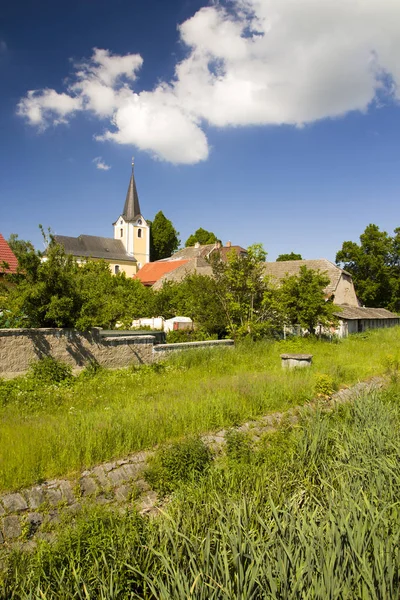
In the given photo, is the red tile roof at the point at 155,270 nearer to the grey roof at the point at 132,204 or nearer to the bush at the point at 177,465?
the grey roof at the point at 132,204

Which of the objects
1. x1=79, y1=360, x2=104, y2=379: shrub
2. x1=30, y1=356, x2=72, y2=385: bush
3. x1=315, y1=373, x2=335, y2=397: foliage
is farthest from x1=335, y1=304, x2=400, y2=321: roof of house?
x1=30, y1=356, x2=72, y2=385: bush

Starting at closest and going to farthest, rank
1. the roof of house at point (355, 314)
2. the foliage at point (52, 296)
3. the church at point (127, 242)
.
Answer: the foliage at point (52, 296) < the roof of house at point (355, 314) < the church at point (127, 242)

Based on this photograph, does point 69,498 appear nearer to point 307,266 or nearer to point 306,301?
point 306,301

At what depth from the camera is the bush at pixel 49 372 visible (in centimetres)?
1004

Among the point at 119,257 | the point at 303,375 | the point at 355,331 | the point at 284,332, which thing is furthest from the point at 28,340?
the point at 119,257

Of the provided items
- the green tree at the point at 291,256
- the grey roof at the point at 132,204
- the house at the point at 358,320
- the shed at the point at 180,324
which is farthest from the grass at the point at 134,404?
the grey roof at the point at 132,204

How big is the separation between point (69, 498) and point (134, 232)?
67.5 meters

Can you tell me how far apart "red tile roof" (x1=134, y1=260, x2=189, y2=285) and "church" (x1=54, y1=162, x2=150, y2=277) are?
508 inches

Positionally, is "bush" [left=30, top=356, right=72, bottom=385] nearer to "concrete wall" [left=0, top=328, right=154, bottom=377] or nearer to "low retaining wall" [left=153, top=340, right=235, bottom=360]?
"concrete wall" [left=0, top=328, right=154, bottom=377]

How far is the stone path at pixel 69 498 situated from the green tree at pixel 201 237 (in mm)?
61615

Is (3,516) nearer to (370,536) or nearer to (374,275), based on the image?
(370,536)

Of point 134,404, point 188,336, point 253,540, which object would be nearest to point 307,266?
point 188,336

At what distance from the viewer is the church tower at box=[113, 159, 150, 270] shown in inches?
2753

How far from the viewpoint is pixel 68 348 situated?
11148 mm
